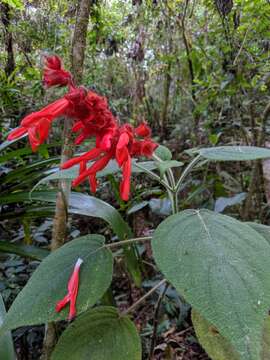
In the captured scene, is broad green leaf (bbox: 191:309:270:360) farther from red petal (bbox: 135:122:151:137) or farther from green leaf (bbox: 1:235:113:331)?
red petal (bbox: 135:122:151:137)

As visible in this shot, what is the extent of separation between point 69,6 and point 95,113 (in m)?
2.58

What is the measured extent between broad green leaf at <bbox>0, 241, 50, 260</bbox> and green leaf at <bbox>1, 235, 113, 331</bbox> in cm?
56

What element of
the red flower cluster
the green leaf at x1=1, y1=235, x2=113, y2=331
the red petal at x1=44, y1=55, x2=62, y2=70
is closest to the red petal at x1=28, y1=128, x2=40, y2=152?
the red flower cluster

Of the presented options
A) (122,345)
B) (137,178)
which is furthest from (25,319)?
(137,178)

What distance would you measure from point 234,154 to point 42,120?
15.6 inches

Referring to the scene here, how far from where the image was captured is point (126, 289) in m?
1.90

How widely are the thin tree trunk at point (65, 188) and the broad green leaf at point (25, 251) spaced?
346 mm

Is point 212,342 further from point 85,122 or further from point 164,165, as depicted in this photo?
point 85,122

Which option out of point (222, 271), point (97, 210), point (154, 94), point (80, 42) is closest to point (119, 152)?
point (222, 271)

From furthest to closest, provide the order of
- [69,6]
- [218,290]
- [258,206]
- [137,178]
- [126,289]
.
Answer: [69,6] < [137,178] < [126,289] < [258,206] < [218,290]

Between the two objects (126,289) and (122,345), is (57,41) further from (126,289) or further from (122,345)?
(122,345)

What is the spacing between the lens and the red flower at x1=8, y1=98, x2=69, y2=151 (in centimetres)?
56

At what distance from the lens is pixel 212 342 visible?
2.26 feet

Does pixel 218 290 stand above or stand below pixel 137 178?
above
